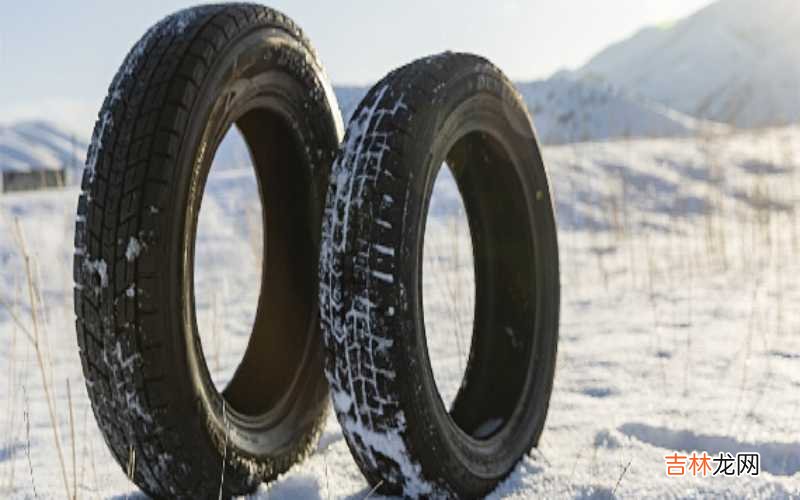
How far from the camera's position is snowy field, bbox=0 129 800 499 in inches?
91.7

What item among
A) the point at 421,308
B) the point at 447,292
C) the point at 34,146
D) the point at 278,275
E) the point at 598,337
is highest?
the point at 34,146

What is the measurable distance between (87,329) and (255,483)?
661 millimetres

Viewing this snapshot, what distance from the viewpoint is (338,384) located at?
1981 millimetres

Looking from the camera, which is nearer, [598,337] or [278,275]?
A: [278,275]

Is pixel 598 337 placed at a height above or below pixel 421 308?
below

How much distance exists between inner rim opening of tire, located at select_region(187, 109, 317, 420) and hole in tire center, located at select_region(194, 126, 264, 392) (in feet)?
2.80

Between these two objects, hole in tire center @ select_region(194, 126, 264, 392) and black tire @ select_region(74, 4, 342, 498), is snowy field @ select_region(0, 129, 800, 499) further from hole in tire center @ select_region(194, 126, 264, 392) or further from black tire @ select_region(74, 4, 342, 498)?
black tire @ select_region(74, 4, 342, 498)

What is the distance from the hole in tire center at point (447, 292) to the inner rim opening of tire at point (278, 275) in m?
0.50

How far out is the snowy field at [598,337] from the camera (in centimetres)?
233

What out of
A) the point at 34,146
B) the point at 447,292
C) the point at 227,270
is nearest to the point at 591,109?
the point at 34,146

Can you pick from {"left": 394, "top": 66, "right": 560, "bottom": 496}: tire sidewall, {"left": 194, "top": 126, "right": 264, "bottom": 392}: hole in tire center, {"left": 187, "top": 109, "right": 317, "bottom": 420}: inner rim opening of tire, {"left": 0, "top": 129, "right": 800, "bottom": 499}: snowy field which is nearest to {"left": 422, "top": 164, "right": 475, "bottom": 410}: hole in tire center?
{"left": 0, "top": 129, "right": 800, "bottom": 499}: snowy field

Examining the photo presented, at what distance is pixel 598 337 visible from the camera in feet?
13.6

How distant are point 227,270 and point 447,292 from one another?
1885 mm

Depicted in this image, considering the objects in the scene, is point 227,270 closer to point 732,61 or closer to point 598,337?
point 598,337
